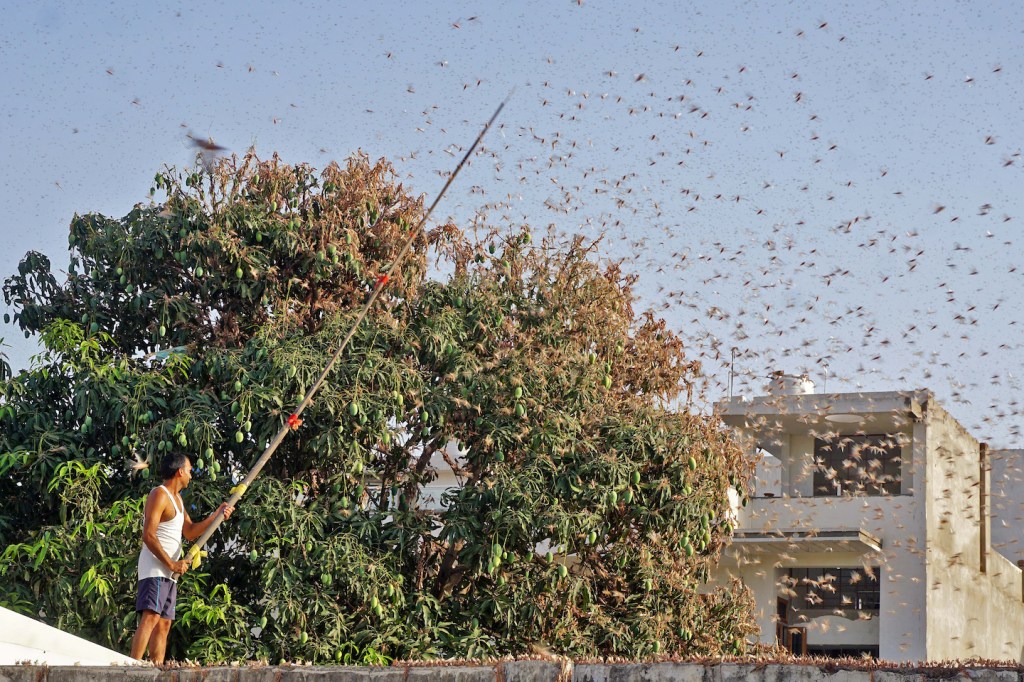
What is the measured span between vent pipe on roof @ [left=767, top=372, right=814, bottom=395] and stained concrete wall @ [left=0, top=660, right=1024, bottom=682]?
18.1 metres

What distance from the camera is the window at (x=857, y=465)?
2069cm

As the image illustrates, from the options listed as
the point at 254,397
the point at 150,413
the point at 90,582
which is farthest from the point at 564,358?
the point at 90,582

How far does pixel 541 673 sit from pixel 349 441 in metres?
Answer: 6.58

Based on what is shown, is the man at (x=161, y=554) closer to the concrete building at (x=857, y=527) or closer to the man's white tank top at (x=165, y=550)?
the man's white tank top at (x=165, y=550)

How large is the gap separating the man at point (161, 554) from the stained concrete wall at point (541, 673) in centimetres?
217

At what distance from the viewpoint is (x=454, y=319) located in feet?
39.5

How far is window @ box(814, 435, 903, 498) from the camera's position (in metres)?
20.7

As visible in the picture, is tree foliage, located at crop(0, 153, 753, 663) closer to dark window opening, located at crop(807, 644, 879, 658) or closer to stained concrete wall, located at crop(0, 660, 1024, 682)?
stained concrete wall, located at crop(0, 660, 1024, 682)

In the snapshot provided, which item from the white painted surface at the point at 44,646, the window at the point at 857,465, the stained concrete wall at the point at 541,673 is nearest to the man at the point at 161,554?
the white painted surface at the point at 44,646

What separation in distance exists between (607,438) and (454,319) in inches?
65.7

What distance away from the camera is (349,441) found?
1116 cm

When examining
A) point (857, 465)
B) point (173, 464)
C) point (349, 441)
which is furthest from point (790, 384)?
point (173, 464)

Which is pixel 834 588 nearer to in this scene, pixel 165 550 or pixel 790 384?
pixel 790 384

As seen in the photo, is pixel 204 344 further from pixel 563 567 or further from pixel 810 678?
pixel 810 678
